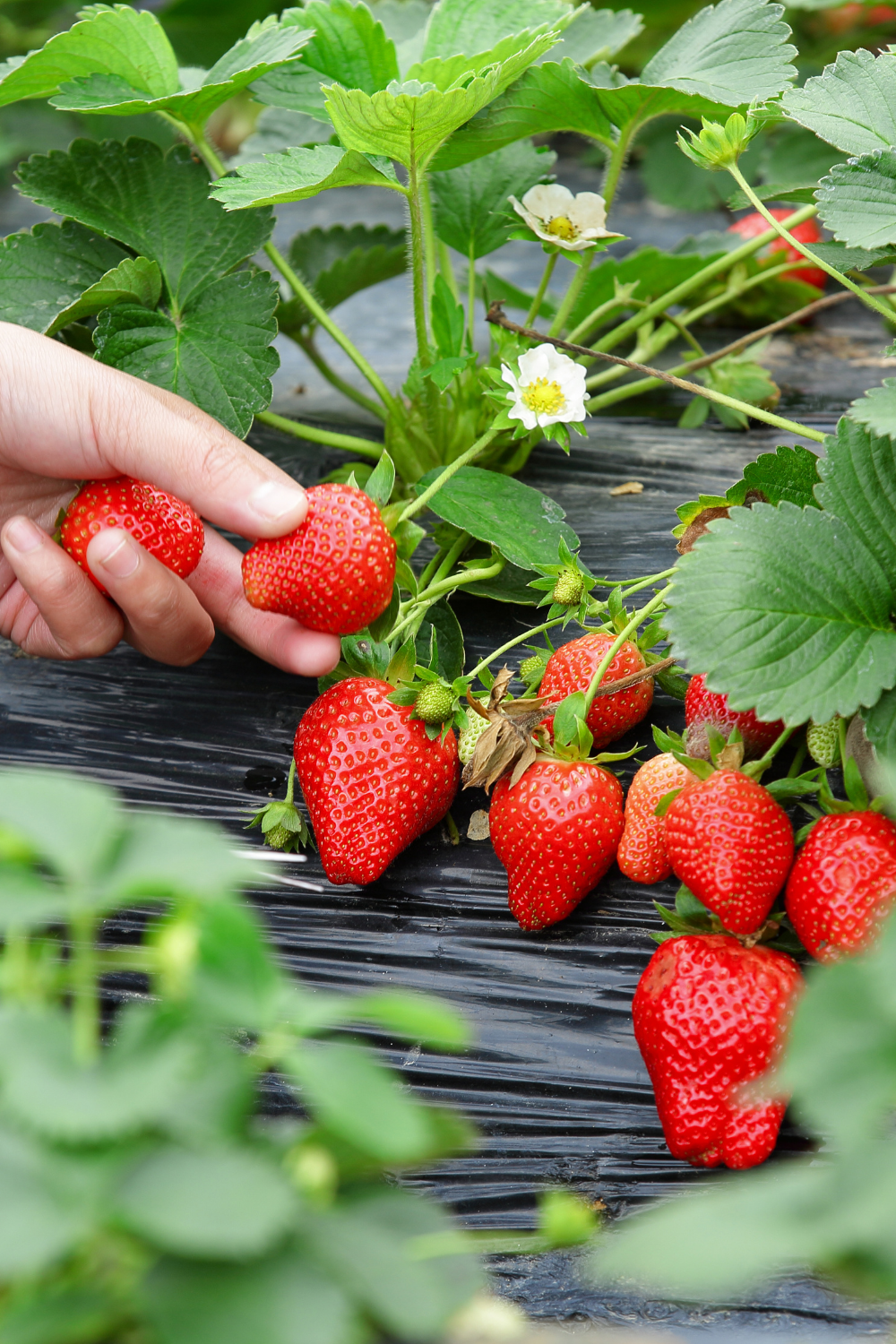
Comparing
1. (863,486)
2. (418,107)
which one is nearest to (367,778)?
(863,486)

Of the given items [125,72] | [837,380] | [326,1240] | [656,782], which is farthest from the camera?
[837,380]

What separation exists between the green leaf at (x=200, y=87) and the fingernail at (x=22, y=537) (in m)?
0.34

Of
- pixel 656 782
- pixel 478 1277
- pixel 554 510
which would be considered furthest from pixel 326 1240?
pixel 554 510

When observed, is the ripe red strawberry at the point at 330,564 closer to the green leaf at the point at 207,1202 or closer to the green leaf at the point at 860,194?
the green leaf at the point at 860,194

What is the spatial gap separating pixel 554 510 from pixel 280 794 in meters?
0.34

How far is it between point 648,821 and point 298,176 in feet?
1.78

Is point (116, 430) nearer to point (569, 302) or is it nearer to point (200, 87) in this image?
point (200, 87)

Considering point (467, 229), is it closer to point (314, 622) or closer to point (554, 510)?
point (554, 510)

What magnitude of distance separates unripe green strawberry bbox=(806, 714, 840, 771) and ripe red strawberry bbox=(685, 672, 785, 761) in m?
0.02

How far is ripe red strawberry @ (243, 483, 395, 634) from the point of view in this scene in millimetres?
701

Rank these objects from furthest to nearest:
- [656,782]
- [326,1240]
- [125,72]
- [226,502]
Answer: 1. [125,72]
2. [226,502]
3. [656,782]
4. [326,1240]

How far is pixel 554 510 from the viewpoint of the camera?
0.89 meters

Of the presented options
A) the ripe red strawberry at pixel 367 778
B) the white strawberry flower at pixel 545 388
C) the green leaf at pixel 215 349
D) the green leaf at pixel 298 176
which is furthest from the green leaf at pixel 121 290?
the ripe red strawberry at pixel 367 778

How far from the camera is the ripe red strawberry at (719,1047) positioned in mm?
558
